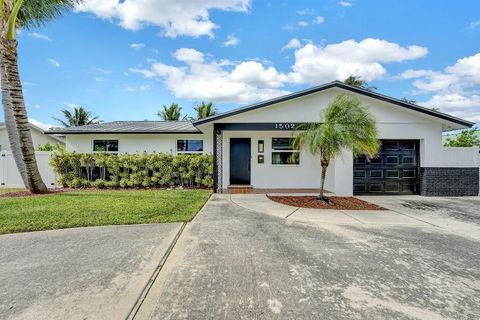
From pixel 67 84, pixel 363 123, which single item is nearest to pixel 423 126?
pixel 363 123

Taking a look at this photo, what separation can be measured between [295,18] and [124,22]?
8.18m

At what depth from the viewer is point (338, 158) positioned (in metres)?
10.1

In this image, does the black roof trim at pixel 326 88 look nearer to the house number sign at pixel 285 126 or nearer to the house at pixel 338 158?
the house at pixel 338 158

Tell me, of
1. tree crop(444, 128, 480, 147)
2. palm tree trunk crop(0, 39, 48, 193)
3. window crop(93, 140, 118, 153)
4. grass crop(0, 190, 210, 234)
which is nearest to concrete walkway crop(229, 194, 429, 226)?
grass crop(0, 190, 210, 234)

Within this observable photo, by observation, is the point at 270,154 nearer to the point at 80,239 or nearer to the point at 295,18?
the point at 295,18

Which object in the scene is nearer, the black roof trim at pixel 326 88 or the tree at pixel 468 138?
the black roof trim at pixel 326 88

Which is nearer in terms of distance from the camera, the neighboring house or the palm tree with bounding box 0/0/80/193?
the palm tree with bounding box 0/0/80/193

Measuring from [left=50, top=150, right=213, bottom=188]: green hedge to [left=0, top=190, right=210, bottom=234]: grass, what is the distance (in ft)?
9.05

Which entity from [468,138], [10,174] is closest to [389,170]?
[468,138]

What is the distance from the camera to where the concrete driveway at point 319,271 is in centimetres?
261

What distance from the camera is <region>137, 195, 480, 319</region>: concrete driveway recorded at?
2.61 meters

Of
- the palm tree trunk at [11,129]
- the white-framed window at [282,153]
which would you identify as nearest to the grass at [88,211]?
the palm tree trunk at [11,129]

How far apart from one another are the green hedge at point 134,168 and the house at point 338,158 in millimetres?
1242

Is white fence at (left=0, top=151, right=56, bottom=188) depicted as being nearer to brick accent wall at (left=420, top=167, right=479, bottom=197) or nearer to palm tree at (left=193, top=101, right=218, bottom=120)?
brick accent wall at (left=420, top=167, right=479, bottom=197)
